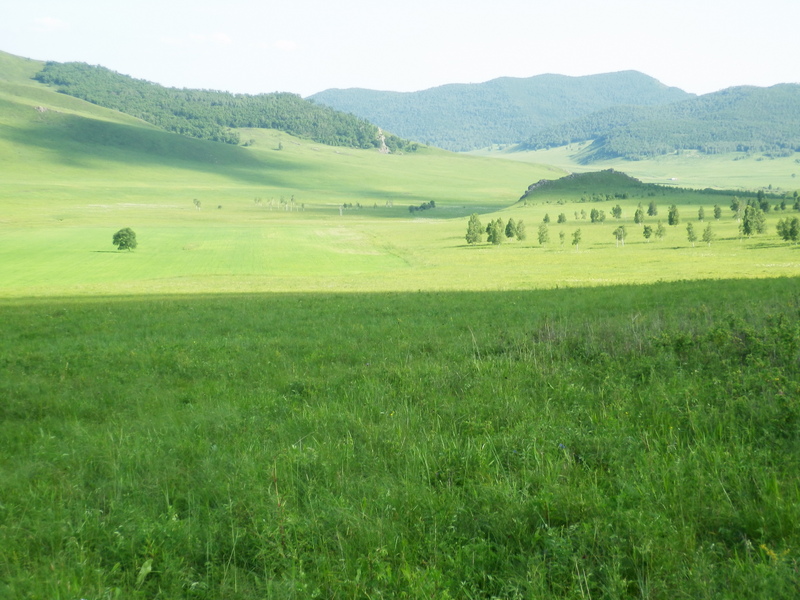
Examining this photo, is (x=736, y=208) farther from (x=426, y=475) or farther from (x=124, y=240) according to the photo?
(x=426, y=475)

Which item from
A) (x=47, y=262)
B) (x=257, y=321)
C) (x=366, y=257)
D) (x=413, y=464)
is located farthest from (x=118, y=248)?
(x=413, y=464)

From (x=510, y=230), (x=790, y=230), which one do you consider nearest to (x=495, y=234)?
(x=510, y=230)

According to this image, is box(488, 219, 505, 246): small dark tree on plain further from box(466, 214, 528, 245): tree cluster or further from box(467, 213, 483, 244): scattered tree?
box(467, 213, 483, 244): scattered tree

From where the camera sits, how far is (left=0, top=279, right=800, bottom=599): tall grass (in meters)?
4.75

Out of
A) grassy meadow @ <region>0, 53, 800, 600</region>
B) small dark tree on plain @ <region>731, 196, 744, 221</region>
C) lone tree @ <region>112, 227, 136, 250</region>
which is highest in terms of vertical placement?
small dark tree on plain @ <region>731, 196, 744, 221</region>

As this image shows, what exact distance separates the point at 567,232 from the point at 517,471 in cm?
13342

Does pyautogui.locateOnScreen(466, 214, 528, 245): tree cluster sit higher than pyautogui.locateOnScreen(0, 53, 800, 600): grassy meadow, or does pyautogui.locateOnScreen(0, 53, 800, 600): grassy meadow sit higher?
pyautogui.locateOnScreen(0, 53, 800, 600): grassy meadow

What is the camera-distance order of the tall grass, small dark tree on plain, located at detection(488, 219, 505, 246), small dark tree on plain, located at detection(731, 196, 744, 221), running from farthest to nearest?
small dark tree on plain, located at detection(731, 196, 744, 221) < small dark tree on plain, located at detection(488, 219, 505, 246) < the tall grass

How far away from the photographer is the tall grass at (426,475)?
4750 millimetres

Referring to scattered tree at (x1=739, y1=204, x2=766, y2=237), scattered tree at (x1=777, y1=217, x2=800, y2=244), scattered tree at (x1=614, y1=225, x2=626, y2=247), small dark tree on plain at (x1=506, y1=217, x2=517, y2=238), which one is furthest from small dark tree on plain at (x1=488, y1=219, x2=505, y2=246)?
scattered tree at (x1=777, y1=217, x2=800, y2=244)

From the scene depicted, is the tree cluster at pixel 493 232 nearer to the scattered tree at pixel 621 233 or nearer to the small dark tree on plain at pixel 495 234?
the small dark tree on plain at pixel 495 234

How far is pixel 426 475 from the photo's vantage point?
6301 mm

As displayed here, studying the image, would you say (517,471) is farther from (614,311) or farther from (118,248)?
(118,248)

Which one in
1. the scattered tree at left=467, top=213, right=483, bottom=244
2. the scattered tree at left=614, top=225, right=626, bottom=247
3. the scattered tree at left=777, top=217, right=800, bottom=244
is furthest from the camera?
the scattered tree at left=467, top=213, right=483, bottom=244
